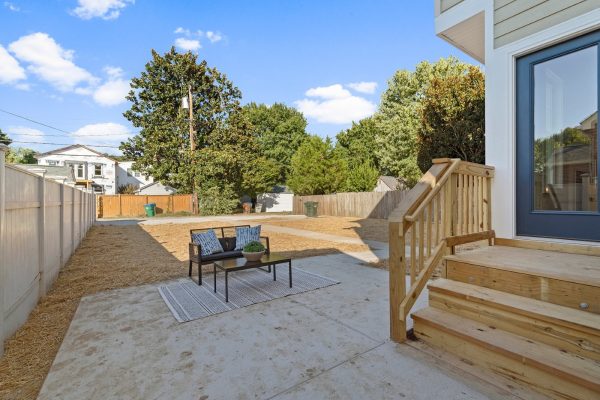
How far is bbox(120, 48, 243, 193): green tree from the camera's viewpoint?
19.6m

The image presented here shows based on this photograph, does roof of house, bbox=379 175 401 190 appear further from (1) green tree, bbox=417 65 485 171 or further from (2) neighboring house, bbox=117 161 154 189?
(2) neighboring house, bbox=117 161 154 189

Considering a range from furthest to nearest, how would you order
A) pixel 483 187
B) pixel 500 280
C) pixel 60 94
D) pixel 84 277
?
1. pixel 60 94
2. pixel 84 277
3. pixel 483 187
4. pixel 500 280

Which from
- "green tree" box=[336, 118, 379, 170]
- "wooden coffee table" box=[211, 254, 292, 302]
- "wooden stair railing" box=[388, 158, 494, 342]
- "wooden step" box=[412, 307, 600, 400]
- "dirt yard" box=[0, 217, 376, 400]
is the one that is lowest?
"dirt yard" box=[0, 217, 376, 400]

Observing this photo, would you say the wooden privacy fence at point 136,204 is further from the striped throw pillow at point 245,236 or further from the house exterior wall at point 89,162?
the striped throw pillow at point 245,236

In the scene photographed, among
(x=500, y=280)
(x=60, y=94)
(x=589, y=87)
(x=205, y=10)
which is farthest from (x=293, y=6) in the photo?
(x=60, y=94)

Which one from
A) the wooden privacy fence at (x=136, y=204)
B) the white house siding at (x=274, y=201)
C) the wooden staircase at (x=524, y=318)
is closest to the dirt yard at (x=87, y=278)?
the wooden staircase at (x=524, y=318)

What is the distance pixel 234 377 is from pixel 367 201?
15505 millimetres

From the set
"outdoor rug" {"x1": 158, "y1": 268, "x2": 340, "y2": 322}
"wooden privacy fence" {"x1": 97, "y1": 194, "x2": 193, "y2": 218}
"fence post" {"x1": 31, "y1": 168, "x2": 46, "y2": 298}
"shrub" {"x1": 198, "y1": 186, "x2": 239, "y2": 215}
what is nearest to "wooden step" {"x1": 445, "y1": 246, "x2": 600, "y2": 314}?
"outdoor rug" {"x1": 158, "y1": 268, "x2": 340, "y2": 322}

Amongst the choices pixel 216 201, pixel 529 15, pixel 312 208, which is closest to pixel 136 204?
pixel 216 201

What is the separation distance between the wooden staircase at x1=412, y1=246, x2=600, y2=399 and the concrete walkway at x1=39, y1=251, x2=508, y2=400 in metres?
0.22

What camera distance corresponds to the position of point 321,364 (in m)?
2.27

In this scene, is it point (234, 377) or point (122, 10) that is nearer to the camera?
point (234, 377)

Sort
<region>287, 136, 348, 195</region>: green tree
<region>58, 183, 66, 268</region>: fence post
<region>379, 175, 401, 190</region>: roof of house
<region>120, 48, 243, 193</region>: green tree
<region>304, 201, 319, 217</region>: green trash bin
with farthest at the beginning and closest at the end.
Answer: <region>379, 175, 401, 190</region>: roof of house < <region>287, 136, 348, 195</region>: green tree < <region>120, 48, 243, 193</region>: green tree < <region>304, 201, 319, 217</region>: green trash bin < <region>58, 183, 66, 268</region>: fence post

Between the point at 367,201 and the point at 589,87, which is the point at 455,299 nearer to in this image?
the point at 589,87
